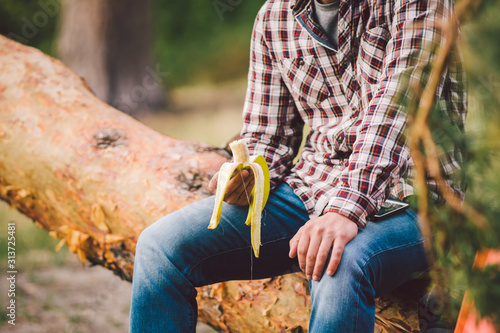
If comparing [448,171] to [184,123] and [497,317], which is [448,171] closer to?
[497,317]

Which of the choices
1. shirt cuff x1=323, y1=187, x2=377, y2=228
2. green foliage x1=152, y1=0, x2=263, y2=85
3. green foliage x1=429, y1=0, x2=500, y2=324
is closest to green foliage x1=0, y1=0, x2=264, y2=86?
green foliage x1=152, y1=0, x2=263, y2=85

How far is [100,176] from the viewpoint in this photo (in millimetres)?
1804

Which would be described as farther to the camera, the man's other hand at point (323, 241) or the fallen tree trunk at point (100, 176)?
the fallen tree trunk at point (100, 176)

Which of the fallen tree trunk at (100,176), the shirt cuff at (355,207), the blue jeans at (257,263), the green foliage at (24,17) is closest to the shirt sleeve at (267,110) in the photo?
the blue jeans at (257,263)

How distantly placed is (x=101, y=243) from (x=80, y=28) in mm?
4225

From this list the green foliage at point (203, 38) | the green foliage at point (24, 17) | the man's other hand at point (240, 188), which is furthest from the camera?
the green foliage at point (24, 17)

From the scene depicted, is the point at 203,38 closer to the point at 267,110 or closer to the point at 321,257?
the point at 267,110

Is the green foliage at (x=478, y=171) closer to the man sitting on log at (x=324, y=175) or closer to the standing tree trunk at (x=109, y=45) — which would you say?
the man sitting on log at (x=324, y=175)

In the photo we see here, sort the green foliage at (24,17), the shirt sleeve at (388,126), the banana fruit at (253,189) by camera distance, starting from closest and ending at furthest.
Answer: the shirt sleeve at (388,126) → the banana fruit at (253,189) → the green foliage at (24,17)

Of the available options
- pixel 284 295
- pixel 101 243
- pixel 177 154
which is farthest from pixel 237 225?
pixel 101 243

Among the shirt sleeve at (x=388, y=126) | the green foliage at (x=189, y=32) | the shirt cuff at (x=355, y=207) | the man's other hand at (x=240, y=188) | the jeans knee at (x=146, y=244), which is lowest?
the green foliage at (x=189, y=32)

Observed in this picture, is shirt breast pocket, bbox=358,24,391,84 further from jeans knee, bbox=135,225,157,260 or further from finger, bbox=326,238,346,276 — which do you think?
jeans knee, bbox=135,225,157,260

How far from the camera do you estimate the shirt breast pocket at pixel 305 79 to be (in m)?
1.39

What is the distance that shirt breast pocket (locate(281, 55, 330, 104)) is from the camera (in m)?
1.39
